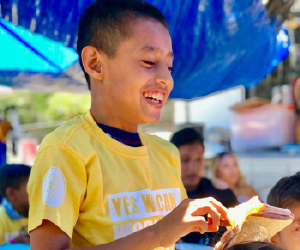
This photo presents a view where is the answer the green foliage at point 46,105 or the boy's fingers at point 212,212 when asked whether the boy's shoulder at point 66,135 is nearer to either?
the boy's fingers at point 212,212

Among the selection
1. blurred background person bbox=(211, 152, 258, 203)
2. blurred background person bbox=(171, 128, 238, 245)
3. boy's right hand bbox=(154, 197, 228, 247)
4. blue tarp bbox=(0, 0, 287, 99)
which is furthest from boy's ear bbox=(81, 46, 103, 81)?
blurred background person bbox=(211, 152, 258, 203)

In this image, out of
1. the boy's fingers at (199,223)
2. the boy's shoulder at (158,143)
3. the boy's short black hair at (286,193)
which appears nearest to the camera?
the boy's fingers at (199,223)

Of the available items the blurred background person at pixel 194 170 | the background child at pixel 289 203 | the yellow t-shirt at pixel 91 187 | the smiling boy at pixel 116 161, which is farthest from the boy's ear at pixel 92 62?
the blurred background person at pixel 194 170

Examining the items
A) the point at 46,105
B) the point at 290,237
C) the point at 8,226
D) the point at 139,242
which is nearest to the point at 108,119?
the point at 139,242

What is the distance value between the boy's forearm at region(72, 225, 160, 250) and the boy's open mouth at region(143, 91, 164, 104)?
0.41 metres

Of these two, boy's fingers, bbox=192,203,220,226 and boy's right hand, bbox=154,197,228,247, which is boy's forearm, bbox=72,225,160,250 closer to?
boy's right hand, bbox=154,197,228,247

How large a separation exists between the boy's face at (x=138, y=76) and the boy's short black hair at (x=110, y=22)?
0.02 meters

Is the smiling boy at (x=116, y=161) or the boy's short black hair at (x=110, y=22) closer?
the smiling boy at (x=116, y=161)

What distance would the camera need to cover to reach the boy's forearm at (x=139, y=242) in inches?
46.8

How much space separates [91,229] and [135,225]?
134 mm

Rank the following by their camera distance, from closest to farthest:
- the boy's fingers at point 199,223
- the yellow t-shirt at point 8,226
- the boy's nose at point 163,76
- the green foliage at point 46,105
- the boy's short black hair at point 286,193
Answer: the boy's fingers at point 199,223, the boy's nose at point 163,76, the boy's short black hair at point 286,193, the yellow t-shirt at point 8,226, the green foliage at point 46,105

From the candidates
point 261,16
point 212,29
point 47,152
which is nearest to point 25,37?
point 212,29

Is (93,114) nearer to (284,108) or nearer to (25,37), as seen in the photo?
(25,37)

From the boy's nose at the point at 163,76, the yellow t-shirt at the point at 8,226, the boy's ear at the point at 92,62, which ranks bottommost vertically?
the yellow t-shirt at the point at 8,226
